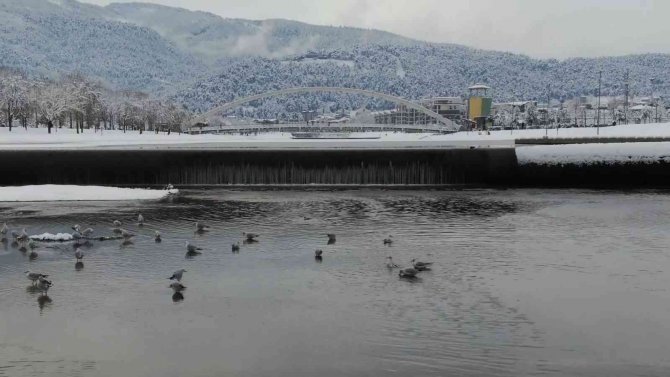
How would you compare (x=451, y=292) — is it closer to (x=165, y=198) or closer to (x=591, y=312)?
(x=591, y=312)

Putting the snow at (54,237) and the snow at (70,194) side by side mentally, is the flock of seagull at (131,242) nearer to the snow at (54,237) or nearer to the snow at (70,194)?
the snow at (54,237)

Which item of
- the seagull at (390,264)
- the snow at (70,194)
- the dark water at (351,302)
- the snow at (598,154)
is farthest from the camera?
the snow at (598,154)

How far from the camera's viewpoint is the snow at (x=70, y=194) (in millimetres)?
37719

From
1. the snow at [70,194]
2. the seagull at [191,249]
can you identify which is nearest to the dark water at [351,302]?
the seagull at [191,249]

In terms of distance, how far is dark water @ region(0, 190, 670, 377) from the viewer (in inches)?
512

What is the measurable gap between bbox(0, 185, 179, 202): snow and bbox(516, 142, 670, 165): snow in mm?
22108

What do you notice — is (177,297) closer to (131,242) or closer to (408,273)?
(408,273)

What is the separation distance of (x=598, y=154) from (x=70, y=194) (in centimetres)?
2997

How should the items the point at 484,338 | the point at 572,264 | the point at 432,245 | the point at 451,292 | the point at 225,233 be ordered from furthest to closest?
the point at 225,233 < the point at 432,245 < the point at 572,264 < the point at 451,292 < the point at 484,338

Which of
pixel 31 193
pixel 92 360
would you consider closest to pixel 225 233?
pixel 92 360

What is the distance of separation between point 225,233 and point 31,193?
16477mm

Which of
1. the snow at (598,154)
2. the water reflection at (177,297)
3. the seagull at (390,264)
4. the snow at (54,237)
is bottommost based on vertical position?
the water reflection at (177,297)

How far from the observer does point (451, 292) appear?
17.5 m

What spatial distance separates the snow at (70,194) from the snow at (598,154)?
22.1 metres
